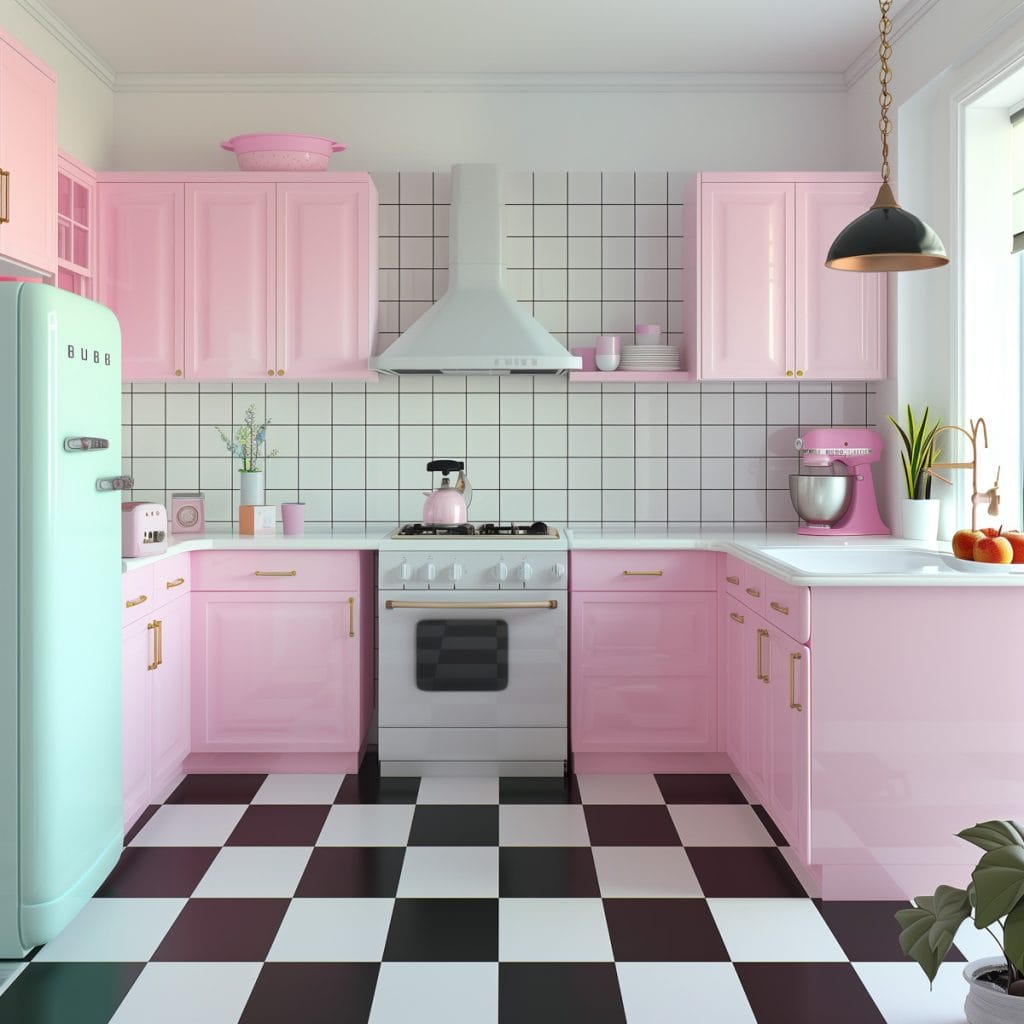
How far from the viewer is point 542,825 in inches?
121

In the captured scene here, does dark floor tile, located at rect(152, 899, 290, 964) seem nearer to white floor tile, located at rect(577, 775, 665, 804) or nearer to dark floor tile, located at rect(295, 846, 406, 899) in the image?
dark floor tile, located at rect(295, 846, 406, 899)

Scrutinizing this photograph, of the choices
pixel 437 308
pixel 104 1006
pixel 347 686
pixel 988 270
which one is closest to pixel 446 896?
pixel 104 1006

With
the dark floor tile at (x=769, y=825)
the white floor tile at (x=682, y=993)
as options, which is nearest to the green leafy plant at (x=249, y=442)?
the dark floor tile at (x=769, y=825)

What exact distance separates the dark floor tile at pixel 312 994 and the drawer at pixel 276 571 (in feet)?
5.15

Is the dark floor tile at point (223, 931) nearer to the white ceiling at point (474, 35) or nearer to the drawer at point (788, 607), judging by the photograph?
the drawer at point (788, 607)

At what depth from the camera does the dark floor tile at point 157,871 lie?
8.52ft

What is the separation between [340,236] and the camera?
3.76 m

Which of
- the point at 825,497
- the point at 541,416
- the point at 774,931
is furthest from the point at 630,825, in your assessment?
the point at 541,416

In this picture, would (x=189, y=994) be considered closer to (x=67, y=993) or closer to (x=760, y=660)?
(x=67, y=993)

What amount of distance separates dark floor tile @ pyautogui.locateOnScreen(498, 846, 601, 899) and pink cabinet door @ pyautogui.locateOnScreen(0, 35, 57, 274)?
7.08 ft

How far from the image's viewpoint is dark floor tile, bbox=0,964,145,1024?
2.00 m

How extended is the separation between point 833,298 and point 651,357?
2.31 ft

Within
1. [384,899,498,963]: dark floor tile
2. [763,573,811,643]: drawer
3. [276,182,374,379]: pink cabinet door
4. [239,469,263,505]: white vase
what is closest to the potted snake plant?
[763,573,811,643]: drawer

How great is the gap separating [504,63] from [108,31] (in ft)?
4.78
